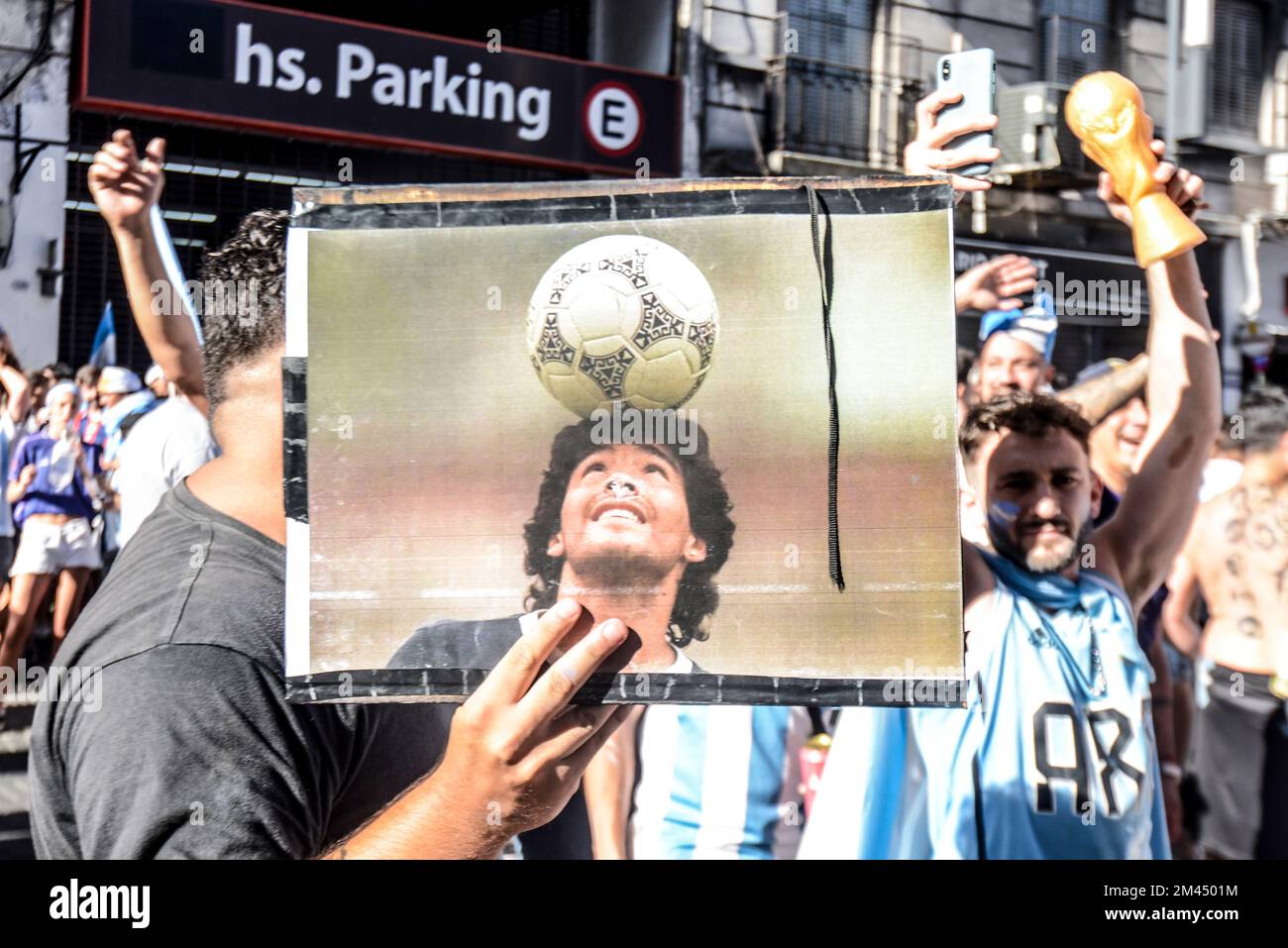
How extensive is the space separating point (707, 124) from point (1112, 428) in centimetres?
506

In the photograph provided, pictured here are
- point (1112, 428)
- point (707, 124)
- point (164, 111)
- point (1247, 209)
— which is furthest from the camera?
point (707, 124)

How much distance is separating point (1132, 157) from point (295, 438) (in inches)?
49.6

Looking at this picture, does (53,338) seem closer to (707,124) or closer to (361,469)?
(707,124)

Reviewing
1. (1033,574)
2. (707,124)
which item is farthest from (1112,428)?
(707,124)

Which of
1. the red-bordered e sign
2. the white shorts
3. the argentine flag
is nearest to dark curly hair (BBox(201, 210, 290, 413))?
the white shorts

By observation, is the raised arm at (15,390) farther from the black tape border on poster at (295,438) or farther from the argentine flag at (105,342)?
the black tape border on poster at (295,438)

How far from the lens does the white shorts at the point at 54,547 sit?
626cm

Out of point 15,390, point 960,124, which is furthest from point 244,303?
point 15,390

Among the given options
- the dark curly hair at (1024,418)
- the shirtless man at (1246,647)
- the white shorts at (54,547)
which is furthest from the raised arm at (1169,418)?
the white shorts at (54,547)

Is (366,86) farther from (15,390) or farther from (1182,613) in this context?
(1182,613)

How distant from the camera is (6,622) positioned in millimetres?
6070

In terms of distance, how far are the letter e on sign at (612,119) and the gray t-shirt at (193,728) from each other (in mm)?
6975
